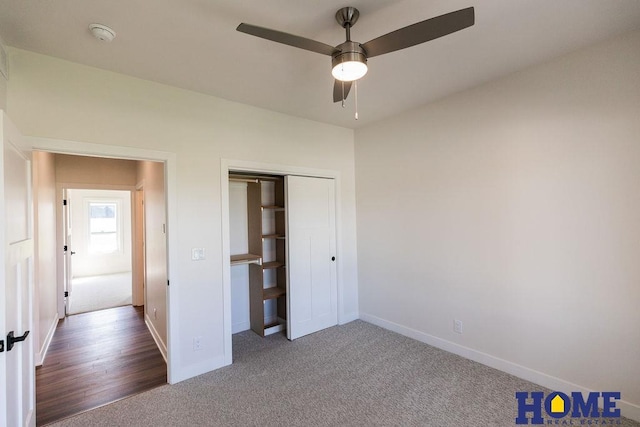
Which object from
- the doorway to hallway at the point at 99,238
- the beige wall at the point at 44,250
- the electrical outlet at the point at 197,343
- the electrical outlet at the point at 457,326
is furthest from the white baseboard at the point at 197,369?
the doorway to hallway at the point at 99,238

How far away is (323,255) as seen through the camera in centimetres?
393

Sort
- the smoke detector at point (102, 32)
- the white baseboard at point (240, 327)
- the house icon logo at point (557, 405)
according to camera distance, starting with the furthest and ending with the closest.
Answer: the white baseboard at point (240, 327) → the house icon logo at point (557, 405) → the smoke detector at point (102, 32)

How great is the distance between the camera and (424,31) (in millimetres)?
1487

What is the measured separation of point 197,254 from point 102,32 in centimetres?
186

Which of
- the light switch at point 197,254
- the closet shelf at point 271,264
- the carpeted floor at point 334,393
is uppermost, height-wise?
the light switch at point 197,254

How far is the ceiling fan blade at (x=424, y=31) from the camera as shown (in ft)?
4.42

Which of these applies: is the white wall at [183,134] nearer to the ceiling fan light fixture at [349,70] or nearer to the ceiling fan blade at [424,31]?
the ceiling fan light fixture at [349,70]

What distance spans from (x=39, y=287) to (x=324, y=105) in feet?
12.4

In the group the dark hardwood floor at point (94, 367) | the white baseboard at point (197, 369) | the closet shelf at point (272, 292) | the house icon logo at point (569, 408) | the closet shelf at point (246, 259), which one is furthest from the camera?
the closet shelf at point (272, 292)

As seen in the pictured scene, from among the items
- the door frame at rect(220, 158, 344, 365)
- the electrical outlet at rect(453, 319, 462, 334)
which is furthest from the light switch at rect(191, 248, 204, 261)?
the electrical outlet at rect(453, 319, 462, 334)

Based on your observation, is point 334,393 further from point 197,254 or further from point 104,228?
point 104,228

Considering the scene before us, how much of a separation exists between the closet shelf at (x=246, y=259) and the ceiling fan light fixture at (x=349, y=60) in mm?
2526

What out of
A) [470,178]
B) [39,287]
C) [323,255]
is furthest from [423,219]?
[39,287]

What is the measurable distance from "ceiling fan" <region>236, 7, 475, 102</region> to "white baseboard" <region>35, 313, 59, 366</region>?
3.97 meters
